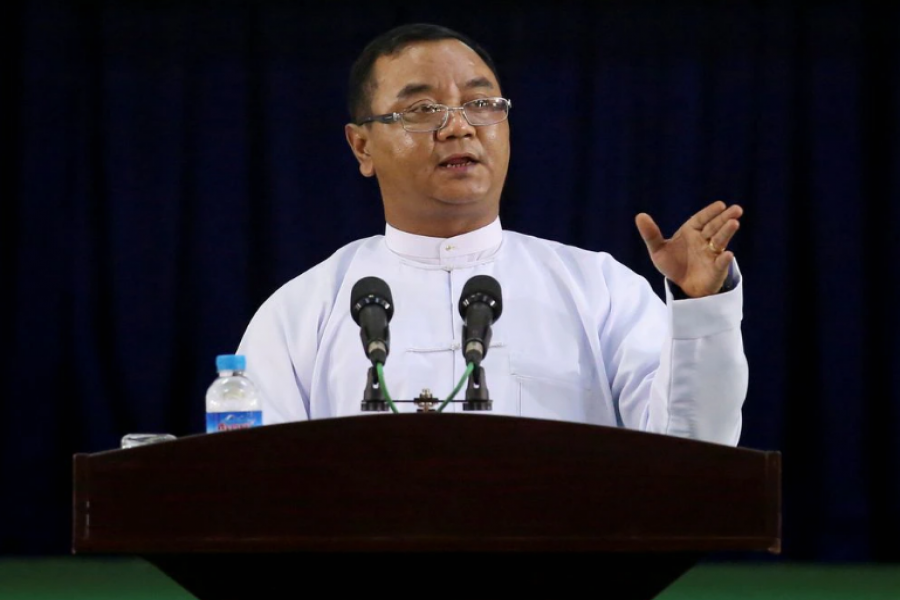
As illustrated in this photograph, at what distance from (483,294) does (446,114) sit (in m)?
0.80

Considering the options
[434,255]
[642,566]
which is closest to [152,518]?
[642,566]

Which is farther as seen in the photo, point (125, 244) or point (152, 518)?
point (125, 244)

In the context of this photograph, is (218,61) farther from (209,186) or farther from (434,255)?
(434,255)

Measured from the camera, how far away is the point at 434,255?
101 inches

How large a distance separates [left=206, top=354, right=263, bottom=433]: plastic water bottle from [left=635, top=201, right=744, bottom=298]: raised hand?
1.89 ft

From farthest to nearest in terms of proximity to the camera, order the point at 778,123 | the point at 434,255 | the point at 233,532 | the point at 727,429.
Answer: the point at 778,123 < the point at 434,255 < the point at 727,429 < the point at 233,532

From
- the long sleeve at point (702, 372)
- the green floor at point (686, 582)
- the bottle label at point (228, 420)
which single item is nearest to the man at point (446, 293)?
the long sleeve at point (702, 372)

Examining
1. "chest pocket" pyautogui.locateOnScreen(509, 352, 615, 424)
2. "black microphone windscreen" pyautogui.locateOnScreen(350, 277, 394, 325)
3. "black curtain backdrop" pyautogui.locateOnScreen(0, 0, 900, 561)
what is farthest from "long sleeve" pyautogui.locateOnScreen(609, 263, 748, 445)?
"black curtain backdrop" pyautogui.locateOnScreen(0, 0, 900, 561)

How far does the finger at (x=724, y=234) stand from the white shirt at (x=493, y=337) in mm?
524

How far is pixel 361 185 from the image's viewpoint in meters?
4.83

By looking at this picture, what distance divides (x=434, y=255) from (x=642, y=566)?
1.24 m

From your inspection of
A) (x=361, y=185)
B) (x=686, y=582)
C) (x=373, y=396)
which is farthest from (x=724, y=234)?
(x=361, y=185)

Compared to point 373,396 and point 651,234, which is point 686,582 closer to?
point 651,234

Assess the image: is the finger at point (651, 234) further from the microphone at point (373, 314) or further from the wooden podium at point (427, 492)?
the wooden podium at point (427, 492)
